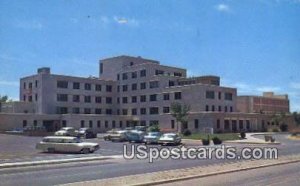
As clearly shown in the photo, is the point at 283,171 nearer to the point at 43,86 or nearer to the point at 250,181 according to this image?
the point at 250,181

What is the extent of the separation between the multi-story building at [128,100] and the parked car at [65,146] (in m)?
52.7

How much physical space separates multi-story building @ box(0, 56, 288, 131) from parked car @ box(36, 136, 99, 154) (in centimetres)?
5272

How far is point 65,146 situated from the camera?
36188mm

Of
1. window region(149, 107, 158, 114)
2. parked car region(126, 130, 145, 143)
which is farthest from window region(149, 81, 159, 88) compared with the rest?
parked car region(126, 130, 145, 143)

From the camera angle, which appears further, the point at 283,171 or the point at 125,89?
the point at 125,89

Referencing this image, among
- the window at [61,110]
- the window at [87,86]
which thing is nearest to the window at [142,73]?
the window at [87,86]

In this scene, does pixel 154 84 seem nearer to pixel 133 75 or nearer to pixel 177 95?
pixel 133 75

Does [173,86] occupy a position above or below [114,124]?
above

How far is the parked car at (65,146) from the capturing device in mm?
35875

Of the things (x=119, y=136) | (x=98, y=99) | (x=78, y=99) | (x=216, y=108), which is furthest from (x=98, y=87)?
(x=119, y=136)

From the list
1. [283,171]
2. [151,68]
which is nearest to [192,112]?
[151,68]

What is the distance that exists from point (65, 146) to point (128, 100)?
7493 centimetres

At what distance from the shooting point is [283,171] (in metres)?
21.5

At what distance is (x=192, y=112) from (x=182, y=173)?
72679 mm
